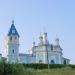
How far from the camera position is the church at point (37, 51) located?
2431 inches

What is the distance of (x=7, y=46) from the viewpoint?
6212cm

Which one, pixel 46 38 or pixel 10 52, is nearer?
pixel 10 52

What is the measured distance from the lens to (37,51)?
63375 mm

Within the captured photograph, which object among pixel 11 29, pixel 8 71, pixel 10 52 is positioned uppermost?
pixel 11 29

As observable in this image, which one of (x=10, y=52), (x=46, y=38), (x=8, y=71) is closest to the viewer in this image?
(x=8, y=71)

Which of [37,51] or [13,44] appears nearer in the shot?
[13,44]

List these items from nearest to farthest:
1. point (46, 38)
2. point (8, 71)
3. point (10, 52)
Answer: point (8, 71) < point (10, 52) < point (46, 38)

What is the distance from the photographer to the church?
203 feet

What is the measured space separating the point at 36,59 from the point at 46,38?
6.21 metres

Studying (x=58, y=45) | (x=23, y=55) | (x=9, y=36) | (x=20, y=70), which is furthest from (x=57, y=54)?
(x=20, y=70)

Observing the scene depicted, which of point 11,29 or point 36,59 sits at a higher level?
point 11,29

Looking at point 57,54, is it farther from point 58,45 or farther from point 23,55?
point 23,55

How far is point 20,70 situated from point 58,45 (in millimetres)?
50611

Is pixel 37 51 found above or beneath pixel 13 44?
beneath
